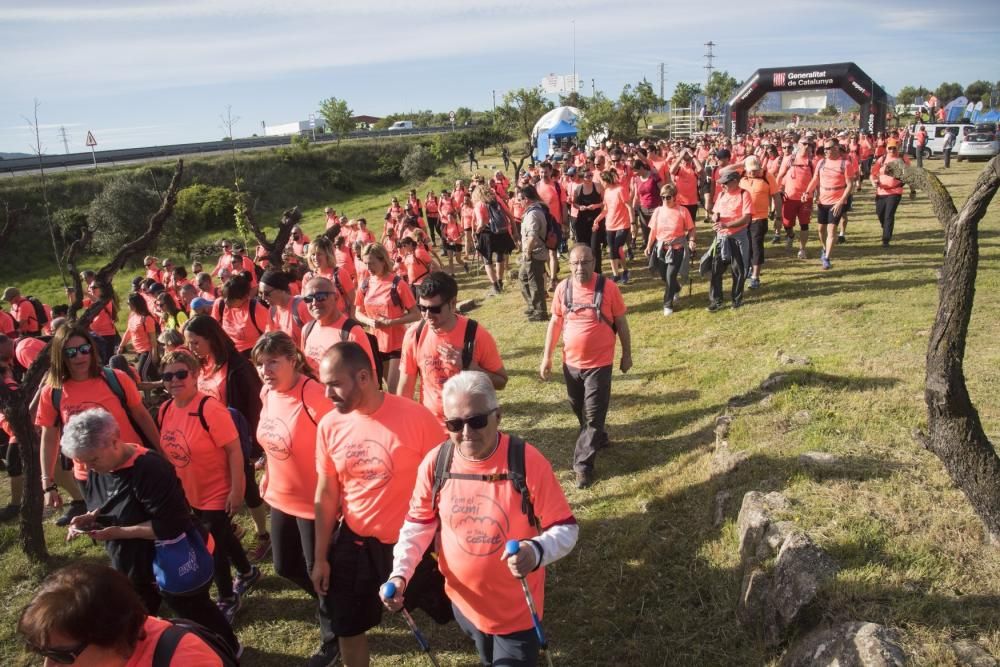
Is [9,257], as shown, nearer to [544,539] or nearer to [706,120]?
[544,539]

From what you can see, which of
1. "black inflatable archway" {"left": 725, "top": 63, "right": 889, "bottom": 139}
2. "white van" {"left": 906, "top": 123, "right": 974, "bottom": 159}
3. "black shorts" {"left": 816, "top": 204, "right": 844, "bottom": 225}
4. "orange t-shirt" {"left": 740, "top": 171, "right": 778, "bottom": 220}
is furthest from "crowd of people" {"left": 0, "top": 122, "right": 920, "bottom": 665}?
"black inflatable archway" {"left": 725, "top": 63, "right": 889, "bottom": 139}

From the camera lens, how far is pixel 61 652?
1.95m

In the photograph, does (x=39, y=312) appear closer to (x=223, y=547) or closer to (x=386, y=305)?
(x=386, y=305)

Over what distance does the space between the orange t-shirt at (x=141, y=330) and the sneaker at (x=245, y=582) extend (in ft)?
16.3

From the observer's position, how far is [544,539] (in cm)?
251

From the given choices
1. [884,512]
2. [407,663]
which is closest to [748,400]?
[884,512]

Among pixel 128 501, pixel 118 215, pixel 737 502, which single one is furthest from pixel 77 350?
pixel 118 215

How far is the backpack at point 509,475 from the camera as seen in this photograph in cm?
261

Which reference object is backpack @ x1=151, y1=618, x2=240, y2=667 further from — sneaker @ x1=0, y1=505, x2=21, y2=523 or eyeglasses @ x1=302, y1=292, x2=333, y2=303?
sneaker @ x1=0, y1=505, x2=21, y2=523

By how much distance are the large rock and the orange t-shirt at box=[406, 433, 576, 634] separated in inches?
53.7

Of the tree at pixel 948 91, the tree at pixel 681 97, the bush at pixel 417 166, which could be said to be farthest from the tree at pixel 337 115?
the tree at pixel 948 91

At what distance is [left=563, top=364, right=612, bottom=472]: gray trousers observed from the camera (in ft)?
17.7

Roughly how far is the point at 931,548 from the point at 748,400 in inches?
110

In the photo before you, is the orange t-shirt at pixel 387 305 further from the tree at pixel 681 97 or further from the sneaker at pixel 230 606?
the tree at pixel 681 97
